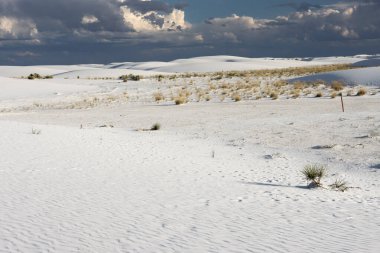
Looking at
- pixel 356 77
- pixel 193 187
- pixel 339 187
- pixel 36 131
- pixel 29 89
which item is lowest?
pixel 339 187

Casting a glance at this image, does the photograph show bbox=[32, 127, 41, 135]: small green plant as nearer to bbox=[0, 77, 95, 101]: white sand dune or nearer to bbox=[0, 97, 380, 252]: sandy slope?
bbox=[0, 97, 380, 252]: sandy slope

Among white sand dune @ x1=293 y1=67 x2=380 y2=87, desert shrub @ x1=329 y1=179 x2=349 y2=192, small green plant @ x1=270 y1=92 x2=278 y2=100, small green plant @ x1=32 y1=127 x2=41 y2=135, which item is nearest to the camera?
desert shrub @ x1=329 y1=179 x2=349 y2=192

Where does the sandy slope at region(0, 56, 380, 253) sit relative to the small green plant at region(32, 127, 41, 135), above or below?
below

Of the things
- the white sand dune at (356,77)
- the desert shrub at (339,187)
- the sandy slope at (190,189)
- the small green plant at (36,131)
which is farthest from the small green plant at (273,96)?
the desert shrub at (339,187)

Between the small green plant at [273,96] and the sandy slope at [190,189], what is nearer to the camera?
the sandy slope at [190,189]

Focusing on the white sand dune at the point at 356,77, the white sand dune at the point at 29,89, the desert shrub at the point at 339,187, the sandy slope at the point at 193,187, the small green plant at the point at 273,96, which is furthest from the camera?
the white sand dune at the point at 29,89

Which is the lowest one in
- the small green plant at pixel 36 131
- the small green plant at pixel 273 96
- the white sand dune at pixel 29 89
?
the small green plant at pixel 273 96

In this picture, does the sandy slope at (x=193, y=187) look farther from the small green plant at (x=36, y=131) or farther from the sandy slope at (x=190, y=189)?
the small green plant at (x=36, y=131)

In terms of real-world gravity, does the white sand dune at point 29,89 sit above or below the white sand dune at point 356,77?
above

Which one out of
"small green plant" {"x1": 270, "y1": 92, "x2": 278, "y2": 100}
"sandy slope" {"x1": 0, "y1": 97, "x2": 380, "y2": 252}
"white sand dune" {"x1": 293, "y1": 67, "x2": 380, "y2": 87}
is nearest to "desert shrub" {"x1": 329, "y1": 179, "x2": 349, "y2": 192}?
"sandy slope" {"x1": 0, "y1": 97, "x2": 380, "y2": 252}

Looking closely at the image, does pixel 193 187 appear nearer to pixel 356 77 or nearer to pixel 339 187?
pixel 339 187

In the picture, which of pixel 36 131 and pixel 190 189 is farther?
pixel 36 131

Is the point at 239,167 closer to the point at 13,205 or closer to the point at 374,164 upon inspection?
the point at 374,164

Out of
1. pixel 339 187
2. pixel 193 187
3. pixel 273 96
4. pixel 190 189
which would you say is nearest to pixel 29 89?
pixel 273 96
